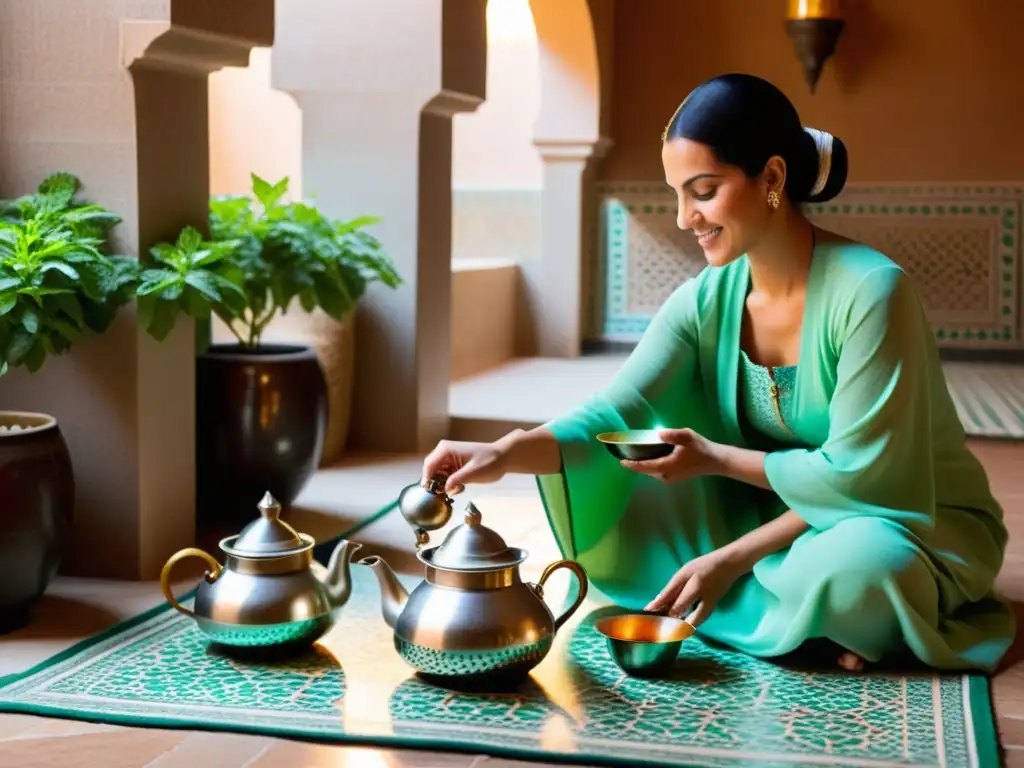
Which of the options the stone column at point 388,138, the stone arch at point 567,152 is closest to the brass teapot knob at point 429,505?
the stone column at point 388,138

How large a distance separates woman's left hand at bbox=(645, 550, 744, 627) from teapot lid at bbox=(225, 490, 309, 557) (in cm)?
75

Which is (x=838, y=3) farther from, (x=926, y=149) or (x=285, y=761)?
(x=285, y=761)

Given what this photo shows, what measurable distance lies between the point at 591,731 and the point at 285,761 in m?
0.53

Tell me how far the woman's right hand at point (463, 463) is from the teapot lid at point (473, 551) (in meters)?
0.12

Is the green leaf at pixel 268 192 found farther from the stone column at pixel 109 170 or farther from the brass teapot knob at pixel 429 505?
the brass teapot knob at pixel 429 505

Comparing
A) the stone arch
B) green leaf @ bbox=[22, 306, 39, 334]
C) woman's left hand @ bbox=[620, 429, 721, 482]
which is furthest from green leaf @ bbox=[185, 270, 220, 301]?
the stone arch

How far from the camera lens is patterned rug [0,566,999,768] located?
2316 mm

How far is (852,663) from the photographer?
2.75 meters

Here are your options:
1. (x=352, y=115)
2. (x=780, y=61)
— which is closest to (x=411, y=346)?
(x=352, y=115)

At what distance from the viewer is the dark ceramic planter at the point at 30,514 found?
2.92 metres

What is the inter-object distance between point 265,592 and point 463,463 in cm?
47

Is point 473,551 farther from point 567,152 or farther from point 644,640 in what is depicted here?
point 567,152

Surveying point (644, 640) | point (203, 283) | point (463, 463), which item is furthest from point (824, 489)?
point (203, 283)

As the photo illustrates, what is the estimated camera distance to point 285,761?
2.26 m
